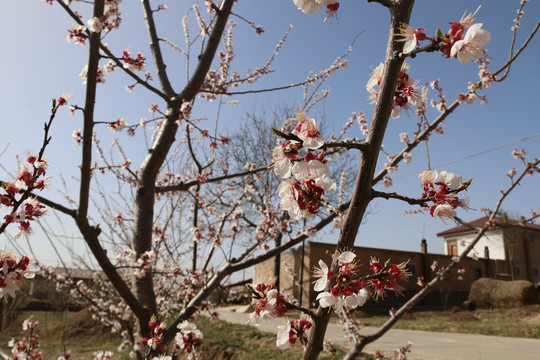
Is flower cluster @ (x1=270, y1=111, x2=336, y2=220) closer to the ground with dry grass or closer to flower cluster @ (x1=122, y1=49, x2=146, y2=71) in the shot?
flower cluster @ (x1=122, y1=49, x2=146, y2=71)

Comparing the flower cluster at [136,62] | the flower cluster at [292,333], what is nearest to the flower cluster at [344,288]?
the flower cluster at [292,333]

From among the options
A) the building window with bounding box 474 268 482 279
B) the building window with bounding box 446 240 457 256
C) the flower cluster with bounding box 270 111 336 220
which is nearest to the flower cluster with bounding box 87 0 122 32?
the flower cluster with bounding box 270 111 336 220

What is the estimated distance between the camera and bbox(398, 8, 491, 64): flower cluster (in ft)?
2.85

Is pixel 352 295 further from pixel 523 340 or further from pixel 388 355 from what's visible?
pixel 523 340

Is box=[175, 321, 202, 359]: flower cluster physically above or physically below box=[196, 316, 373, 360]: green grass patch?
above

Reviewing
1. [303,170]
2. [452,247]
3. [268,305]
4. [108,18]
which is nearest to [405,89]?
[303,170]

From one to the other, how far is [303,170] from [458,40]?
498 millimetres

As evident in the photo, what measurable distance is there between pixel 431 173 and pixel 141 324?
234 cm

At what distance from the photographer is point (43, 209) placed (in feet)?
5.51

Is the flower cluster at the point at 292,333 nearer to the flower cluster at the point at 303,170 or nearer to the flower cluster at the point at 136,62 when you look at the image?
the flower cluster at the point at 303,170

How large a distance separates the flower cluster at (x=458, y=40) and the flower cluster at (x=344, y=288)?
53 cm

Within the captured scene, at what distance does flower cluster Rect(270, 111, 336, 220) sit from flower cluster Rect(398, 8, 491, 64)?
30 cm

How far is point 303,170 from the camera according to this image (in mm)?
943

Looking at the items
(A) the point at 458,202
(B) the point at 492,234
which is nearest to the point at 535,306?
(B) the point at 492,234
